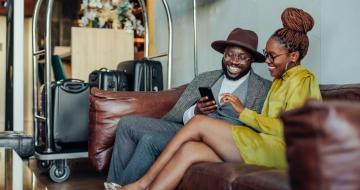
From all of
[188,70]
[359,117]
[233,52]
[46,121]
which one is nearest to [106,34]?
[188,70]

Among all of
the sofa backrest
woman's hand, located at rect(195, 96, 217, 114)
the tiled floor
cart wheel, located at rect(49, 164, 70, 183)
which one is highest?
the sofa backrest

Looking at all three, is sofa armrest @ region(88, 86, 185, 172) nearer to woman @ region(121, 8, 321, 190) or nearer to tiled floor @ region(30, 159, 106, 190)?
tiled floor @ region(30, 159, 106, 190)

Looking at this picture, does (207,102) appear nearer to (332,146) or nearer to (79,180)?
(79,180)

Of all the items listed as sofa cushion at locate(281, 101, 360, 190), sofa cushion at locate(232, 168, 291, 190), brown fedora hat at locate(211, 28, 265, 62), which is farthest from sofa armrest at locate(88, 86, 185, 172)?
sofa cushion at locate(281, 101, 360, 190)

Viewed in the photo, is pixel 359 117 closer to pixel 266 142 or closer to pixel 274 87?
pixel 266 142

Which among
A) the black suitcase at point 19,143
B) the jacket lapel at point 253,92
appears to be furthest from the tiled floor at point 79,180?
the jacket lapel at point 253,92

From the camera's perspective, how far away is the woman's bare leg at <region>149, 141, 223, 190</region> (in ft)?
5.98

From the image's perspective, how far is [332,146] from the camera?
0.65 meters

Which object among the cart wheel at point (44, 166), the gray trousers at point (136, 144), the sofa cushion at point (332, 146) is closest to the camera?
the sofa cushion at point (332, 146)

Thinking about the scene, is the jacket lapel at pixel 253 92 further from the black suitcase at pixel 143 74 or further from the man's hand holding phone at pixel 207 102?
the black suitcase at pixel 143 74

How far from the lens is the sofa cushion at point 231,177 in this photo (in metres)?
1.26

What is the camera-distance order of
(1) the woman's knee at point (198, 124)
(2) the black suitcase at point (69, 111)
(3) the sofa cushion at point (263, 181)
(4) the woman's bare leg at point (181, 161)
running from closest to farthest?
1. (3) the sofa cushion at point (263, 181)
2. (4) the woman's bare leg at point (181, 161)
3. (1) the woman's knee at point (198, 124)
4. (2) the black suitcase at point (69, 111)

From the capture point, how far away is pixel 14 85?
4.55 metres

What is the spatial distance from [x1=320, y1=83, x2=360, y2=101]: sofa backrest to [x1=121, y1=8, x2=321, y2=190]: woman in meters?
0.11
